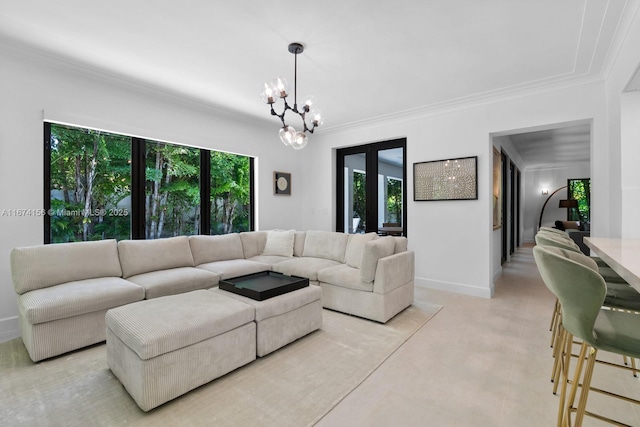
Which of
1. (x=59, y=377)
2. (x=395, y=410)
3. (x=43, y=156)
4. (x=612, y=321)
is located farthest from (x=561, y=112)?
(x=43, y=156)

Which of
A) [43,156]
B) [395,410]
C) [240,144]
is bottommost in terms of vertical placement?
[395,410]

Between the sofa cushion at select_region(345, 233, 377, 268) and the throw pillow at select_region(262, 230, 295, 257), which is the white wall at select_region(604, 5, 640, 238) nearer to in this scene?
the sofa cushion at select_region(345, 233, 377, 268)

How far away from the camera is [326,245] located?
4.25m

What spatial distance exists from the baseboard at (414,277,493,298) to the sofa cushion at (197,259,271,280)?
228 centimetres

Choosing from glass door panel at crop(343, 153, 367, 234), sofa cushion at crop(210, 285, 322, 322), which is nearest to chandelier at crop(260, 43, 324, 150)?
sofa cushion at crop(210, 285, 322, 322)

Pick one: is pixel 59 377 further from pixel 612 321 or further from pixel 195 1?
pixel 612 321

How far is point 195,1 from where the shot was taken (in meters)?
2.13

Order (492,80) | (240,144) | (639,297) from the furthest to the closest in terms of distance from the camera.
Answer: (240,144) → (492,80) → (639,297)

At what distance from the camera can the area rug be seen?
1684 millimetres

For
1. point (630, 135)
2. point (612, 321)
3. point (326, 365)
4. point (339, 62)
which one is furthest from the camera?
point (339, 62)

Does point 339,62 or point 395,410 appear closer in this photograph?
point 395,410

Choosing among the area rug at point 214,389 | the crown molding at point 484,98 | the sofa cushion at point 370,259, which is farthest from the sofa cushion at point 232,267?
the crown molding at point 484,98

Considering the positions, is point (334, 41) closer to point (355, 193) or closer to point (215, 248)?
point (215, 248)

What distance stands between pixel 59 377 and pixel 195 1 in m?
2.75
